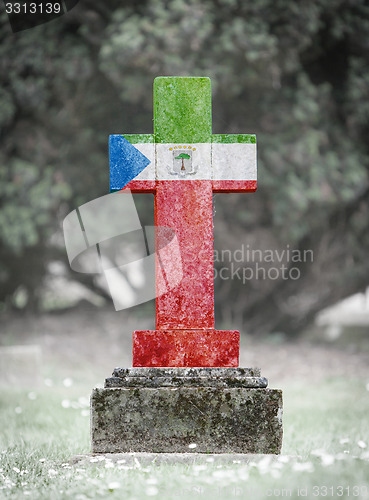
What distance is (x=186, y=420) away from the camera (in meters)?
3.19

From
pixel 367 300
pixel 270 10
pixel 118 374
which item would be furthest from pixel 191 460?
pixel 367 300

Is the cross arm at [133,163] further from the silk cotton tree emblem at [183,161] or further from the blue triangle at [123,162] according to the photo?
the silk cotton tree emblem at [183,161]

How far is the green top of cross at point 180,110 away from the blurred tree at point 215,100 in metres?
4.08

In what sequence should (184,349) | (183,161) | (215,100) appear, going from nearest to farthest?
(184,349), (183,161), (215,100)

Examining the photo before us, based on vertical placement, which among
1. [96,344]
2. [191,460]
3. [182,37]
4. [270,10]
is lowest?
[191,460]

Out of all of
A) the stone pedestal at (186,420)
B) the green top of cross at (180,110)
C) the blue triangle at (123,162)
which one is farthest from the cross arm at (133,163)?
the stone pedestal at (186,420)

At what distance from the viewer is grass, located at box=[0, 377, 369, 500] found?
253 cm

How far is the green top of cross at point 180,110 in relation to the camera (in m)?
3.63

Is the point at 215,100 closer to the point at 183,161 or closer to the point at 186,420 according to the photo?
the point at 183,161

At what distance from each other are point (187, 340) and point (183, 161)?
1113 millimetres

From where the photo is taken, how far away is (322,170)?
326 inches

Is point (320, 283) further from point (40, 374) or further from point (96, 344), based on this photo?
point (40, 374)

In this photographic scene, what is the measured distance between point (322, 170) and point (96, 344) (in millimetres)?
4382

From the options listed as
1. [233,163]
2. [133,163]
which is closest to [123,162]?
[133,163]
